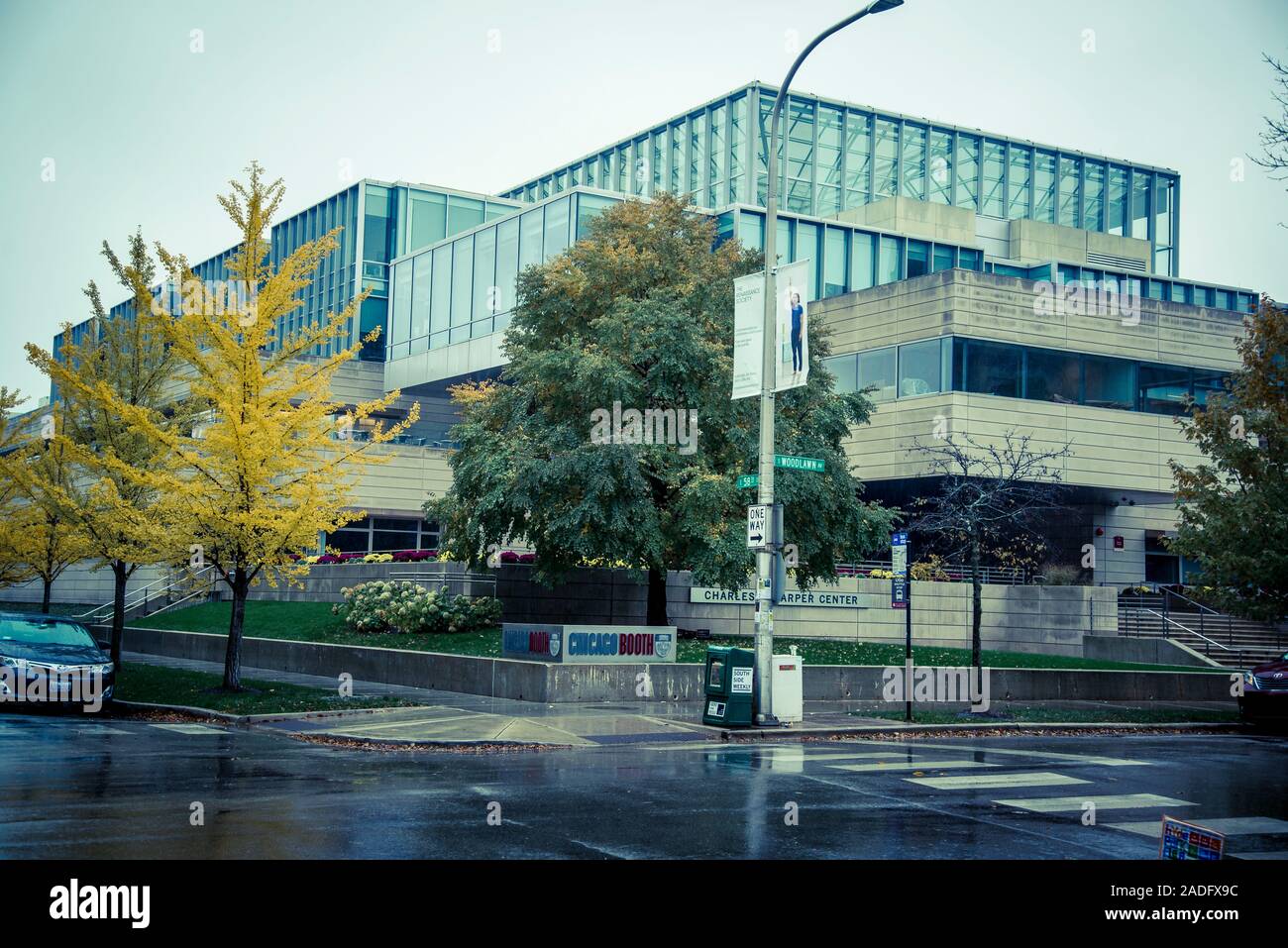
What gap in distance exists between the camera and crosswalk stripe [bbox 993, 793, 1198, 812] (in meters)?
12.7

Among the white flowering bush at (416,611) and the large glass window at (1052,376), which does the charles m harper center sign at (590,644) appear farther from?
the large glass window at (1052,376)

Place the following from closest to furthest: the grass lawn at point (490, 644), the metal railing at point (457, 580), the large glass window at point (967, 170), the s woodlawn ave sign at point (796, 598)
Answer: the grass lawn at point (490, 644), the metal railing at point (457, 580), the s woodlawn ave sign at point (796, 598), the large glass window at point (967, 170)

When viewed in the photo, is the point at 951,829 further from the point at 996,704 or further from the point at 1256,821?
the point at 996,704

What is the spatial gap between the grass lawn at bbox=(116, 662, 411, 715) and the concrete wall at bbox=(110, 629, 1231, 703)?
96.4 inches

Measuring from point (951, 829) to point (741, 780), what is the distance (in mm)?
3323

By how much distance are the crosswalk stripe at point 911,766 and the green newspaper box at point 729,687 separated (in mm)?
3368

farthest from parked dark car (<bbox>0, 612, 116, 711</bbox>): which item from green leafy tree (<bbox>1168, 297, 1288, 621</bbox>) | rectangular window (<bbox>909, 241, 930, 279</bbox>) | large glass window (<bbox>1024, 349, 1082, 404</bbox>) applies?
rectangular window (<bbox>909, 241, 930, 279</bbox>)

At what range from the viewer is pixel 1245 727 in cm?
2409

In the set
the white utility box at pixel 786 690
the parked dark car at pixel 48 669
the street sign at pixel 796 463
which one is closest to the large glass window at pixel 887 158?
the street sign at pixel 796 463

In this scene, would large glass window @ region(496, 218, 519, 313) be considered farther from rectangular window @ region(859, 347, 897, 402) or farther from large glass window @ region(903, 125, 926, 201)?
large glass window @ region(903, 125, 926, 201)

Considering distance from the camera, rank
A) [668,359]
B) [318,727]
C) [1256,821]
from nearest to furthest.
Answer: [1256,821], [318,727], [668,359]

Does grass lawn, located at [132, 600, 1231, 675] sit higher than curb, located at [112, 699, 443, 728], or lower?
higher
